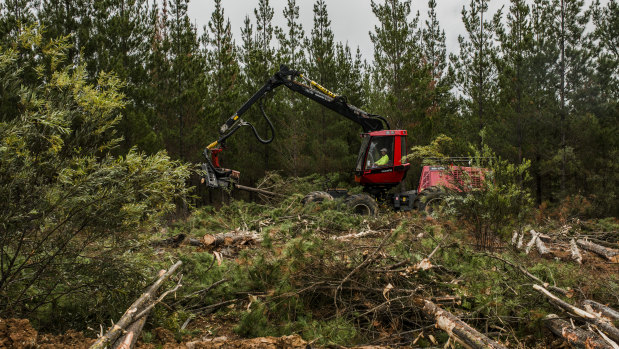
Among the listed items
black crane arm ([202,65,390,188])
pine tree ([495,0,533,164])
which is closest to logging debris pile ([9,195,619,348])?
black crane arm ([202,65,390,188])

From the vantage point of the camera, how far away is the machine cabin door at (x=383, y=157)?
12555mm

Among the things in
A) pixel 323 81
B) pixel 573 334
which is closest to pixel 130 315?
pixel 573 334

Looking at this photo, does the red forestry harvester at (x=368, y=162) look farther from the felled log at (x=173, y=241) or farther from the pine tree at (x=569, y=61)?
the pine tree at (x=569, y=61)

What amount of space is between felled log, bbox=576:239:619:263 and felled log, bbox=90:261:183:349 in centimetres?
741

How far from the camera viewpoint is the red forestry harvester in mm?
12023

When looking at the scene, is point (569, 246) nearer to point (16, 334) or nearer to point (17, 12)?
point (16, 334)

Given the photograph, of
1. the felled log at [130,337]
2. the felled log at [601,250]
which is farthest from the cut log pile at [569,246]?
the felled log at [130,337]

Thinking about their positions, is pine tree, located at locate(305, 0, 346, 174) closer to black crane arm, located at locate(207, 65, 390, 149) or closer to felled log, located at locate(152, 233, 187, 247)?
black crane arm, located at locate(207, 65, 390, 149)

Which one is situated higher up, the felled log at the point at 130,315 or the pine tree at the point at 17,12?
the pine tree at the point at 17,12

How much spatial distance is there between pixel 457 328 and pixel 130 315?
267 cm

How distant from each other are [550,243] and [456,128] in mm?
12220

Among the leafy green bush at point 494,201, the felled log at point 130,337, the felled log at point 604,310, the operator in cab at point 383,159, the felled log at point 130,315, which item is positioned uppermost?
the operator in cab at point 383,159

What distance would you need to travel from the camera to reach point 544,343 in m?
3.85

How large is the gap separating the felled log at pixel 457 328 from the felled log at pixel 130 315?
2.59m
